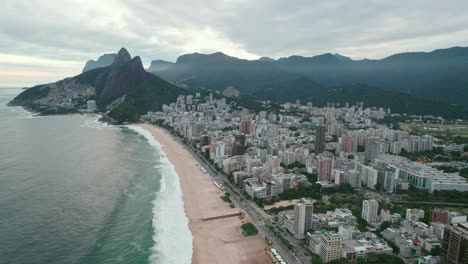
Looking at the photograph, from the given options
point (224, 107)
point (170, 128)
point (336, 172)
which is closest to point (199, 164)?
point (336, 172)

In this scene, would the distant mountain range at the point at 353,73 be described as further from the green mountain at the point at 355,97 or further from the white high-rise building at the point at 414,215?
the white high-rise building at the point at 414,215

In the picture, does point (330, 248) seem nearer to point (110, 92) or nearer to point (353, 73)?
point (110, 92)

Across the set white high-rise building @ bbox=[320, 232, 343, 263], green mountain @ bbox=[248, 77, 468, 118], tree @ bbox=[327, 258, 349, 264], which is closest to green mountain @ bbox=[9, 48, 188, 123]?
green mountain @ bbox=[248, 77, 468, 118]

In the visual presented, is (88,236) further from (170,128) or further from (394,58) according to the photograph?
(394,58)

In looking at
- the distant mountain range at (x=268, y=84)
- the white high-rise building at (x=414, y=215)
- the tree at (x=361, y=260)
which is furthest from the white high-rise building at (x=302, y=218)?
the distant mountain range at (x=268, y=84)

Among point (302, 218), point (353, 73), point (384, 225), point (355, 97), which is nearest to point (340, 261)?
point (302, 218)

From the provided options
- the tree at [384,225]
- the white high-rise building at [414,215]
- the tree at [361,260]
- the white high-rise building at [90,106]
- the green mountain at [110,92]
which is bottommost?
the tree at [361,260]
